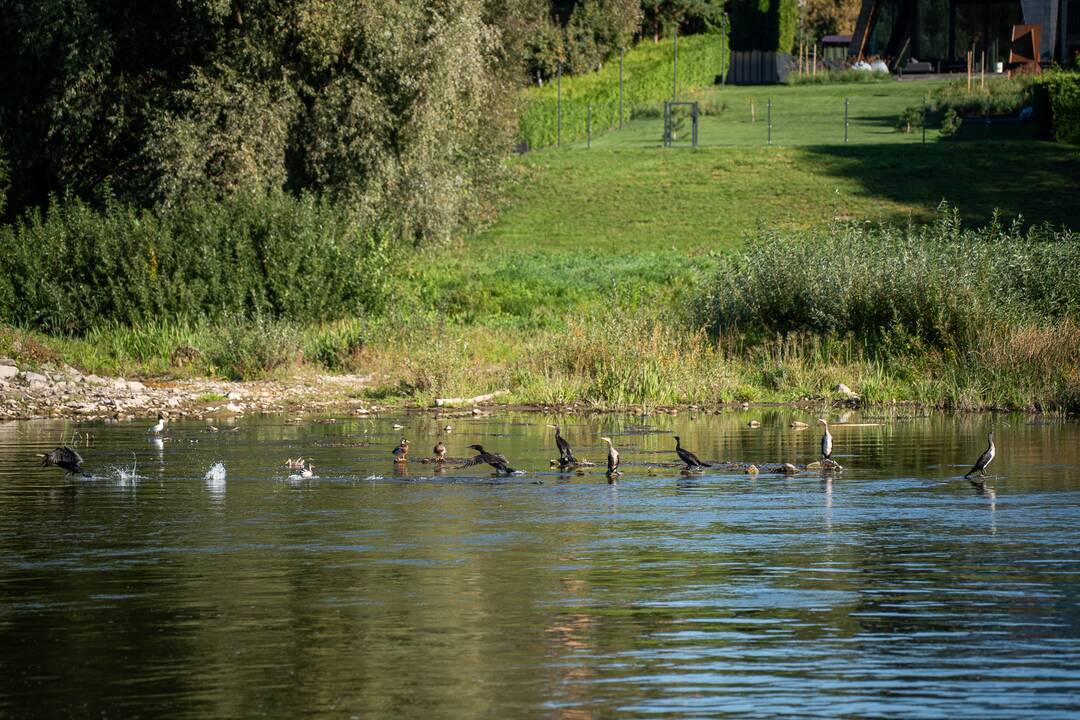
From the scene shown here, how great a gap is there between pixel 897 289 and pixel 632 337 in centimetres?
551

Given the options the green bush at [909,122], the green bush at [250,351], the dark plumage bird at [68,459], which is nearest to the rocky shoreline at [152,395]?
the green bush at [250,351]

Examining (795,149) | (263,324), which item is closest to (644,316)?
(263,324)

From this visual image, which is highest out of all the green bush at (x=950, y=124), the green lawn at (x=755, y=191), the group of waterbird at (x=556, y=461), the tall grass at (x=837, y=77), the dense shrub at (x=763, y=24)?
the dense shrub at (x=763, y=24)

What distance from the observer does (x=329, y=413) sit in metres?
29.2

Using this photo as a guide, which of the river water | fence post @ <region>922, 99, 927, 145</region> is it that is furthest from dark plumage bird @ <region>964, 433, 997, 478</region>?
fence post @ <region>922, 99, 927, 145</region>

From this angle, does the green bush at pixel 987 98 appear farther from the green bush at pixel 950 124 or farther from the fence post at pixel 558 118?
the fence post at pixel 558 118

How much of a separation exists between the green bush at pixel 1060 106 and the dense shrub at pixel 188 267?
106 feet

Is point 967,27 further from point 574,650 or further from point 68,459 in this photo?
point 574,650

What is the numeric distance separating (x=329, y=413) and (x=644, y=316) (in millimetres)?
6607

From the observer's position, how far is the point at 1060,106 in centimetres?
6128

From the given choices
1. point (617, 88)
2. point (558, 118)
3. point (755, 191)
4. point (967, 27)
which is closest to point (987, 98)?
point (967, 27)

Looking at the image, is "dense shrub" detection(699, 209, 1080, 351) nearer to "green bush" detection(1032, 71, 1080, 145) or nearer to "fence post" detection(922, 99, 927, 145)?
"green bush" detection(1032, 71, 1080, 145)

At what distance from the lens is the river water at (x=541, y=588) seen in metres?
10.8

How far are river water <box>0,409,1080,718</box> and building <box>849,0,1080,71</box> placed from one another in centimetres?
6030
